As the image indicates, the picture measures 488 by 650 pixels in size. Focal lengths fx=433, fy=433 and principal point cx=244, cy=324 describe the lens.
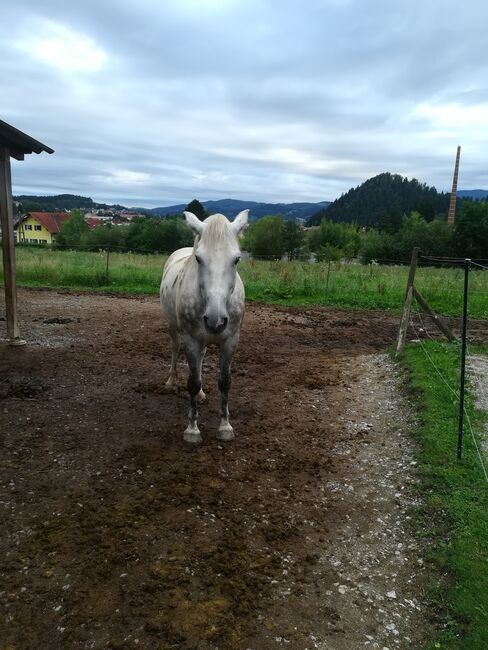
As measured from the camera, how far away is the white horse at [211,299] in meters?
3.77

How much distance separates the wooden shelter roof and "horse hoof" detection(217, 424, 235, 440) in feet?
17.9

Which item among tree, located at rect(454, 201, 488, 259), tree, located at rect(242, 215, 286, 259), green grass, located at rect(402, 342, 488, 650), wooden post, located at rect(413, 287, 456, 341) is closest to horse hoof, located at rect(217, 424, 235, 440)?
green grass, located at rect(402, 342, 488, 650)

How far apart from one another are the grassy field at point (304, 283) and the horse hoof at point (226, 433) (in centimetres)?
917

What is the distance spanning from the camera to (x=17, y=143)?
276 inches

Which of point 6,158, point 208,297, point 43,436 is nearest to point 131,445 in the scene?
point 43,436

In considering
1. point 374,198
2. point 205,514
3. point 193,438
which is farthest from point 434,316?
point 374,198

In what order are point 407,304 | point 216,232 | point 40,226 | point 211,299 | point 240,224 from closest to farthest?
point 211,299 < point 216,232 < point 240,224 < point 407,304 < point 40,226

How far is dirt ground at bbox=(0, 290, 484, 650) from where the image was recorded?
255 cm

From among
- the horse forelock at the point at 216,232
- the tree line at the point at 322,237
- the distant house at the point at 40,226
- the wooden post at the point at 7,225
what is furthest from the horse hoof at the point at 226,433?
the distant house at the point at 40,226

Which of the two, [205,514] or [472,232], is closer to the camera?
[205,514]

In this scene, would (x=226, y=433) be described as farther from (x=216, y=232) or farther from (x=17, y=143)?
(x=17, y=143)

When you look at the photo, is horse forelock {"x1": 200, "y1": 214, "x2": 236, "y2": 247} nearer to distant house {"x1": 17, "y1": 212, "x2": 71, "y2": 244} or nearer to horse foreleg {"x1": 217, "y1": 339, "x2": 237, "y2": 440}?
horse foreleg {"x1": 217, "y1": 339, "x2": 237, "y2": 440}

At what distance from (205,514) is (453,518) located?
201 cm

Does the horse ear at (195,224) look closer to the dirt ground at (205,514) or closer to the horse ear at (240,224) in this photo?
the horse ear at (240,224)
